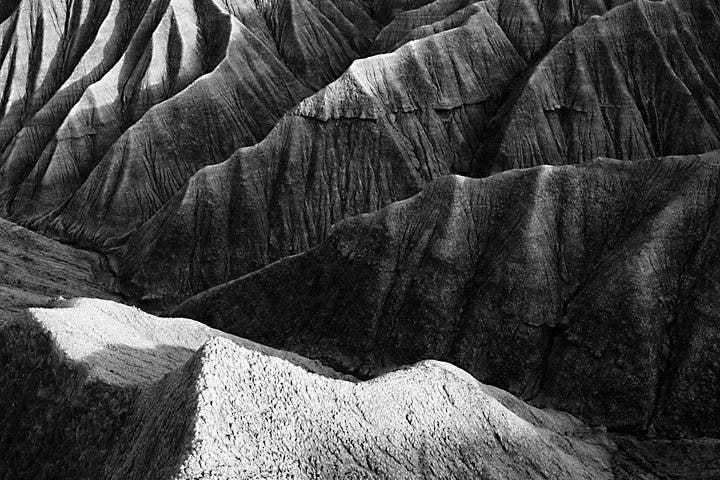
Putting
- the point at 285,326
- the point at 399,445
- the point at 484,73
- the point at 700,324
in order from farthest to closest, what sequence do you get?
1. the point at 484,73
2. the point at 285,326
3. the point at 700,324
4. the point at 399,445

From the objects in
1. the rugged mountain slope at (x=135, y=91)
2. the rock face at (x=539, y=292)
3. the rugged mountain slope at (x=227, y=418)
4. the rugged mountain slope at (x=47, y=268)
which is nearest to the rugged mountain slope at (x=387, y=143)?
the rugged mountain slope at (x=47, y=268)

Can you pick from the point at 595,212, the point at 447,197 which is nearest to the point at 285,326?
the point at 447,197

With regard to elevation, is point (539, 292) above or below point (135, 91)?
below

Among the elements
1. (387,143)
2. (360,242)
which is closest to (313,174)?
(387,143)

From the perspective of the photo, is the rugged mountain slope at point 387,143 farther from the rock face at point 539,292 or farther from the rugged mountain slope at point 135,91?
the rock face at point 539,292

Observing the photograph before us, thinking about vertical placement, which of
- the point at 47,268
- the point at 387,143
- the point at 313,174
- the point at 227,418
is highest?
the point at 227,418

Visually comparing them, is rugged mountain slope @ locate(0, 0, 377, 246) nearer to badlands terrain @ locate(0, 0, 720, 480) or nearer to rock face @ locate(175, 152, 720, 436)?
badlands terrain @ locate(0, 0, 720, 480)

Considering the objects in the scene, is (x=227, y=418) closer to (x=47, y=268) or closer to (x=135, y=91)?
(x=47, y=268)

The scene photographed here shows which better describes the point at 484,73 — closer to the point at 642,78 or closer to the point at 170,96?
the point at 642,78
